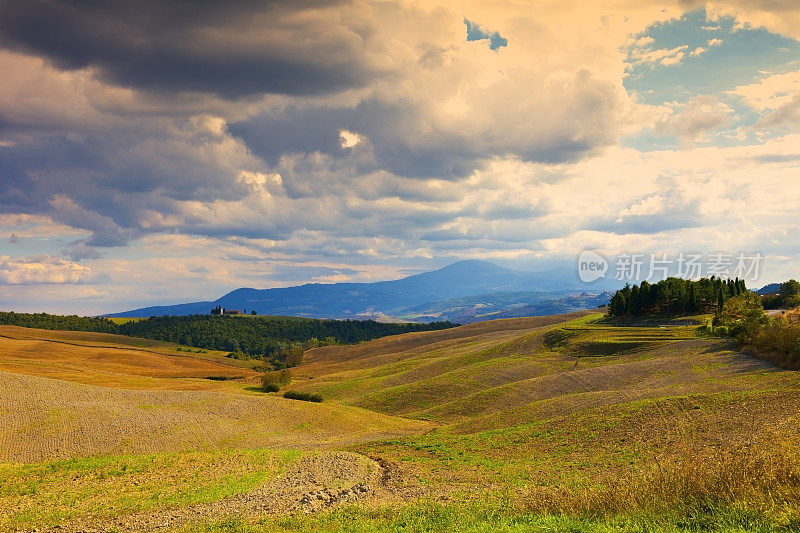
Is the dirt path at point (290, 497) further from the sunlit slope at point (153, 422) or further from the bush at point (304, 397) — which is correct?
the bush at point (304, 397)

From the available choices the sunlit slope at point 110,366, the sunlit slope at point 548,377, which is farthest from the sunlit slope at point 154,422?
the sunlit slope at point 110,366

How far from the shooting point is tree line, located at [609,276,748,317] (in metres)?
111

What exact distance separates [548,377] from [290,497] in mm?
49831

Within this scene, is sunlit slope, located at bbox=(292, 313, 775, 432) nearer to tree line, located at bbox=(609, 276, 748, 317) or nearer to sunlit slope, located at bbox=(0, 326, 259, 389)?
tree line, located at bbox=(609, 276, 748, 317)

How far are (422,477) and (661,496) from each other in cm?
1726

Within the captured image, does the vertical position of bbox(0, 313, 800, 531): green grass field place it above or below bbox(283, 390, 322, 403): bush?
above

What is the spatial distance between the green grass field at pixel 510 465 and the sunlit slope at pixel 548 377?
1.44 ft

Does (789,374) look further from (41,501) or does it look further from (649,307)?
(649,307)

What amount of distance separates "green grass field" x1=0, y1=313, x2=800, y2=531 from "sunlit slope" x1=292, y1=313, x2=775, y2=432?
17.3 inches

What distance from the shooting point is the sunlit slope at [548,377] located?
49.3 m

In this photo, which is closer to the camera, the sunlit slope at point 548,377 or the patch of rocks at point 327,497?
the patch of rocks at point 327,497

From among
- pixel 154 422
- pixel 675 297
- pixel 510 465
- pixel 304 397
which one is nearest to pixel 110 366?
pixel 304 397

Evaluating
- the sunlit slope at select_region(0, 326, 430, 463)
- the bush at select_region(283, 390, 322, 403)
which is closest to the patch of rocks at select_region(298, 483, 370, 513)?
the sunlit slope at select_region(0, 326, 430, 463)

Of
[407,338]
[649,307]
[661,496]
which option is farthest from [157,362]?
[661,496]
